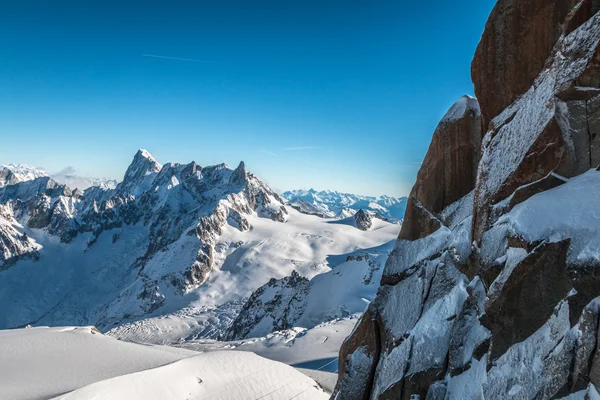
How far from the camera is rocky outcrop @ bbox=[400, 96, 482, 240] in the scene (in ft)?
43.2

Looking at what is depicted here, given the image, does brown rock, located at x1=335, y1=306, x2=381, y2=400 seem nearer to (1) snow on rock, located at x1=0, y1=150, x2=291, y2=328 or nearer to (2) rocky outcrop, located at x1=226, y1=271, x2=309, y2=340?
(2) rocky outcrop, located at x1=226, y1=271, x2=309, y2=340

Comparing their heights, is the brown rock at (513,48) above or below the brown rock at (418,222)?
above

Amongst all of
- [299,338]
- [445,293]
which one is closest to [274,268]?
[299,338]

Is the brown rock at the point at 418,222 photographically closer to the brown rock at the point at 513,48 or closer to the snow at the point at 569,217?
the brown rock at the point at 513,48

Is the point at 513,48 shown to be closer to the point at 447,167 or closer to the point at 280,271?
the point at 447,167

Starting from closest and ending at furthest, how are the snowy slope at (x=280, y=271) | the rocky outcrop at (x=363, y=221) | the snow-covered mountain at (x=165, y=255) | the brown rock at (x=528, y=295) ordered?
the brown rock at (x=528, y=295) < the snowy slope at (x=280, y=271) < the snow-covered mountain at (x=165, y=255) < the rocky outcrop at (x=363, y=221)

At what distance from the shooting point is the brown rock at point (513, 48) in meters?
9.82

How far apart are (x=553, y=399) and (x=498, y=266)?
2926 mm

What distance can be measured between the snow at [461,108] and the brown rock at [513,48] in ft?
5.61

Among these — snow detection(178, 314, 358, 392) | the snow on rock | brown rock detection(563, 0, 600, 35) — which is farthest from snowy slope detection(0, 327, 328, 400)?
the snow on rock

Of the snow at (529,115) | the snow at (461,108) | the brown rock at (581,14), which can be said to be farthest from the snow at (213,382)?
the brown rock at (581,14)

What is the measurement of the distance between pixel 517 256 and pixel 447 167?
253 inches

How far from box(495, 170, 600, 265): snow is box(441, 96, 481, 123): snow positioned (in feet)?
19.6

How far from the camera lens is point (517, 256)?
7820 mm
